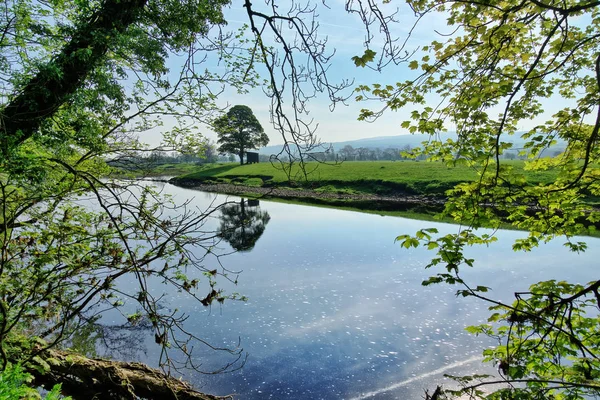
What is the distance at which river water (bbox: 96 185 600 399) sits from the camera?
25.5ft

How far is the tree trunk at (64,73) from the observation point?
414 centimetres

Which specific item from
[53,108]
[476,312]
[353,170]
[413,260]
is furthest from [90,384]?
[353,170]

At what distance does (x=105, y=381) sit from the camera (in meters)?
5.77

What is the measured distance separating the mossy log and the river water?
61.2 inches

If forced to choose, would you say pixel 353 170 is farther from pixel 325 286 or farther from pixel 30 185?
pixel 30 185

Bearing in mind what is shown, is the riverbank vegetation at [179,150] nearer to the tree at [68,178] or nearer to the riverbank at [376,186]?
the tree at [68,178]

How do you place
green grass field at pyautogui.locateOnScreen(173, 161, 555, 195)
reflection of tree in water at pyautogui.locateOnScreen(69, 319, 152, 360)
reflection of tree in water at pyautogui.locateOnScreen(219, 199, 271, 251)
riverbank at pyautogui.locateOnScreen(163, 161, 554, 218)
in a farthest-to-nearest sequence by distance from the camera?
green grass field at pyautogui.locateOnScreen(173, 161, 555, 195) → riverbank at pyautogui.locateOnScreen(163, 161, 554, 218) → reflection of tree in water at pyautogui.locateOnScreen(219, 199, 271, 251) → reflection of tree in water at pyautogui.locateOnScreen(69, 319, 152, 360)

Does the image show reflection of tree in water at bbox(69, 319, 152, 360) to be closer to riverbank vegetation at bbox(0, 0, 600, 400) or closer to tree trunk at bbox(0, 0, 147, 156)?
riverbank vegetation at bbox(0, 0, 600, 400)

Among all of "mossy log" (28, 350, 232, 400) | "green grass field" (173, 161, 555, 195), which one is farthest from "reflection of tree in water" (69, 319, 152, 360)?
"green grass field" (173, 161, 555, 195)

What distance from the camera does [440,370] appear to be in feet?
26.6

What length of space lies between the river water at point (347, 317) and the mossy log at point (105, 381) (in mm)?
1555

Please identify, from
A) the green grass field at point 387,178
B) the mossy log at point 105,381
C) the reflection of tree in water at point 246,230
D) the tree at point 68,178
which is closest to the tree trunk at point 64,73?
the tree at point 68,178

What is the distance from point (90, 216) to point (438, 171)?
145ft

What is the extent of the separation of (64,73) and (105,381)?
15.1 feet
